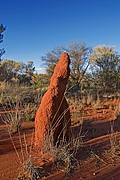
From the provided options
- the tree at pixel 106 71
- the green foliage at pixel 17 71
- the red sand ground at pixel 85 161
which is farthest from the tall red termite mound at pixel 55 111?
the green foliage at pixel 17 71

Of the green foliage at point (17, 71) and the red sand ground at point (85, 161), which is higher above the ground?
the green foliage at point (17, 71)

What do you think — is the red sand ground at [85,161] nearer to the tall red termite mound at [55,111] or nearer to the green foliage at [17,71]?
the tall red termite mound at [55,111]

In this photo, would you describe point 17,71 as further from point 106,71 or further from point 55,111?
point 55,111

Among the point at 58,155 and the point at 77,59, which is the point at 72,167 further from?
the point at 77,59

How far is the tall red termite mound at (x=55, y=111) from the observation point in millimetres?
4562

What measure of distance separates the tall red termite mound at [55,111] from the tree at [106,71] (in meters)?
12.3

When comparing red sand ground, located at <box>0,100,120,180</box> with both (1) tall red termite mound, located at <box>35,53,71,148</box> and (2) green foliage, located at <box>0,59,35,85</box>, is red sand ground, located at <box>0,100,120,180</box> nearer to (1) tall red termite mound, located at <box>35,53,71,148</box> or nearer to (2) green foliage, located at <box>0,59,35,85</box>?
(1) tall red termite mound, located at <box>35,53,71,148</box>

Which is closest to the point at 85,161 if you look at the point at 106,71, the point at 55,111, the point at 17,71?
the point at 55,111

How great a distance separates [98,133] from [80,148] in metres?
1.34

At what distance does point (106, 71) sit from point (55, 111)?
1274 centimetres

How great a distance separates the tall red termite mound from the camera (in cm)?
456

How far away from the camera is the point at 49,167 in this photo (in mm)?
3854

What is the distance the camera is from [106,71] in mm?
16906

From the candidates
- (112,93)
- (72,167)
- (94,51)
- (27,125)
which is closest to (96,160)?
(72,167)
